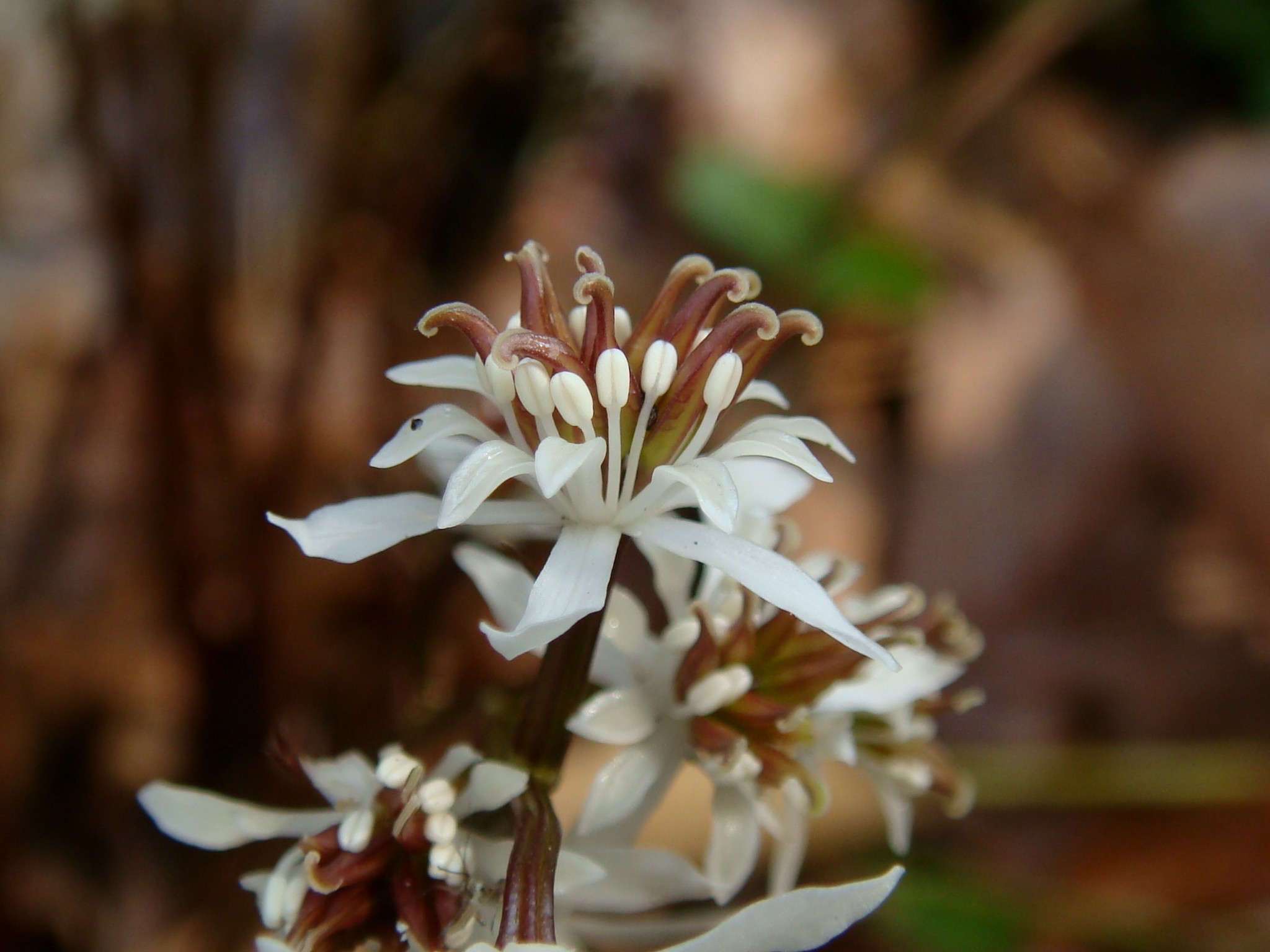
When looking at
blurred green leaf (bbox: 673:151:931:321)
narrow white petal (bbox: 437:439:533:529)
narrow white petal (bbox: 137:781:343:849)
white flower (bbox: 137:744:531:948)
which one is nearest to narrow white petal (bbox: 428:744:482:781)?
white flower (bbox: 137:744:531:948)

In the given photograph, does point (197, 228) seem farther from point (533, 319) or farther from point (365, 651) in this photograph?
point (533, 319)

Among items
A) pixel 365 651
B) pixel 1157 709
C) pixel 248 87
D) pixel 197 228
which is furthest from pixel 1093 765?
pixel 248 87

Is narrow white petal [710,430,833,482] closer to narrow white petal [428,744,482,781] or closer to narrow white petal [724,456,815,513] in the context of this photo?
narrow white petal [724,456,815,513]

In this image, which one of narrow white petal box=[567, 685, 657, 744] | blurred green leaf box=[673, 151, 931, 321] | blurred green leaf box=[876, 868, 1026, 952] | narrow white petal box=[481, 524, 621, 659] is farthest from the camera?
blurred green leaf box=[673, 151, 931, 321]

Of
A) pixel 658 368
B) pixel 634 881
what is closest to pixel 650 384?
pixel 658 368

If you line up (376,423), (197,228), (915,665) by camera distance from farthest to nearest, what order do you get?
(376,423) < (197,228) < (915,665)

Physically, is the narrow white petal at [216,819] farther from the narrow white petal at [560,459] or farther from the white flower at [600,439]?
the narrow white petal at [560,459]

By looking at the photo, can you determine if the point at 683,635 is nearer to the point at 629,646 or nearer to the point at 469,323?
the point at 629,646
